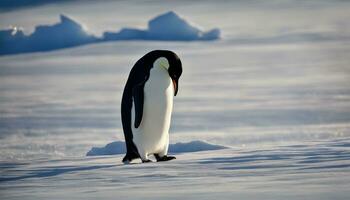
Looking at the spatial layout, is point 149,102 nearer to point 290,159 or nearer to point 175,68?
point 175,68

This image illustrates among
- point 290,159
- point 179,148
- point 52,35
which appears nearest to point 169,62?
point 290,159

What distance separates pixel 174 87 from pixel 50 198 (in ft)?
7.71

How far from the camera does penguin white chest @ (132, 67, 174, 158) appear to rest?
7.04m

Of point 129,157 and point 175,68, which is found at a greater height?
point 175,68

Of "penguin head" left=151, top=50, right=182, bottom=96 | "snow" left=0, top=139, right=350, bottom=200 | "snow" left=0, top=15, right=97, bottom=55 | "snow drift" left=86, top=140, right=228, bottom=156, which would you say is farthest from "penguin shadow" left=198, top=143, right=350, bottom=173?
"snow" left=0, top=15, right=97, bottom=55

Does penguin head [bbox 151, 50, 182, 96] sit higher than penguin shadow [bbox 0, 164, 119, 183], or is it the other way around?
penguin head [bbox 151, 50, 182, 96]

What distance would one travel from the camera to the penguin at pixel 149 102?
275 inches

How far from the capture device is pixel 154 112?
711 centimetres

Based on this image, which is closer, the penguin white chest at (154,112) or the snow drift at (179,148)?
the penguin white chest at (154,112)

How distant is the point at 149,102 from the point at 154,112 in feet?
0.29

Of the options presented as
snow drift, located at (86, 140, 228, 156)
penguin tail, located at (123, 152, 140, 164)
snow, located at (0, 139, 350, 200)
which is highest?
snow, located at (0, 139, 350, 200)

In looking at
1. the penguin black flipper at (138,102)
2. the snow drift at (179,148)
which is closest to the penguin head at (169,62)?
the penguin black flipper at (138,102)

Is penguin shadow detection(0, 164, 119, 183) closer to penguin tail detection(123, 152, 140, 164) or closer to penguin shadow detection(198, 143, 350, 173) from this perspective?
penguin tail detection(123, 152, 140, 164)

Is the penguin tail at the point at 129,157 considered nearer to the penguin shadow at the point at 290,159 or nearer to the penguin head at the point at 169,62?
the penguin head at the point at 169,62
